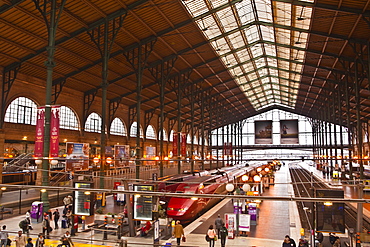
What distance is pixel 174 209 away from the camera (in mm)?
A: 17719

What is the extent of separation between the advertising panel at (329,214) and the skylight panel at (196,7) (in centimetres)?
1710

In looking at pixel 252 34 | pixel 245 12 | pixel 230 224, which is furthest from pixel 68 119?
pixel 230 224

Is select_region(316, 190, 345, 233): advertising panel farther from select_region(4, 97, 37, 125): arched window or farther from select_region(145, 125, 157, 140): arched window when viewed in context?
select_region(145, 125, 157, 140): arched window

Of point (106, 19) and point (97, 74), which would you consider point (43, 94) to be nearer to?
point (97, 74)

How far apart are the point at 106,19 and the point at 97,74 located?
1080cm

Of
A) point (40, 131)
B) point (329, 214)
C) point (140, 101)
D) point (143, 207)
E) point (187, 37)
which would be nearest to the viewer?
point (329, 214)

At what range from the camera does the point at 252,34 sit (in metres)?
32.2

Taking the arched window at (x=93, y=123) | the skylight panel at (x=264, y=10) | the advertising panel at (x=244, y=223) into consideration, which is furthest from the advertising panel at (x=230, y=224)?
the arched window at (x=93, y=123)

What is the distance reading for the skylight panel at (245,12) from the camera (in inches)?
1005

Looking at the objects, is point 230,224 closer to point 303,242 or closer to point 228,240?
point 228,240

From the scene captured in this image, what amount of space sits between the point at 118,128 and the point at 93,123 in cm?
512

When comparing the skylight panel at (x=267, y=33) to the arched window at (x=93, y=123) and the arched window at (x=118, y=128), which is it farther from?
the arched window at (x=93, y=123)

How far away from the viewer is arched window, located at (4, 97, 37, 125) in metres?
25.6

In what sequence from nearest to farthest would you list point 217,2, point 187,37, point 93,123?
point 217,2
point 187,37
point 93,123
